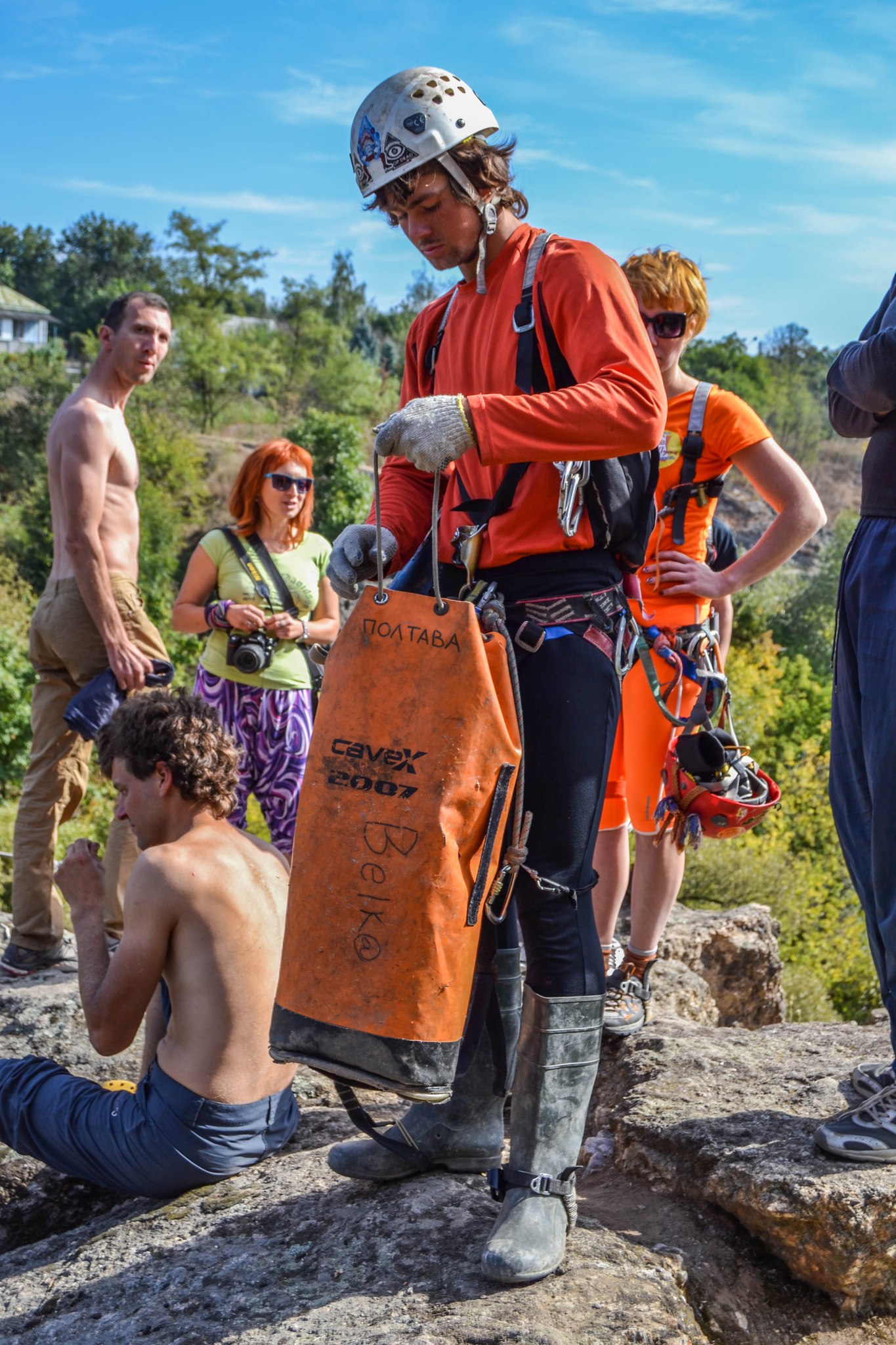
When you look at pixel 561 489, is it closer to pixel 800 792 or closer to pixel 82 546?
pixel 82 546

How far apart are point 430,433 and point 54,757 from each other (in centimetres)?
290

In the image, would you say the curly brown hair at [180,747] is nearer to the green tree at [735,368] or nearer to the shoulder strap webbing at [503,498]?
the shoulder strap webbing at [503,498]

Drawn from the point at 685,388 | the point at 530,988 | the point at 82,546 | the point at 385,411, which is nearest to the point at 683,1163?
the point at 530,988

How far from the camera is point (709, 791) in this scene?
10.2ft

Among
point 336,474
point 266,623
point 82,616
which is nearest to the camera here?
point 82,616

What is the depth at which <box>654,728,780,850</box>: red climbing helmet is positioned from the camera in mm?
3098

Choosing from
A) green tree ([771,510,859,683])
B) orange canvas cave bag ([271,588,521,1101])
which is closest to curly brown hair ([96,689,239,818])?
orange canvas cave bag ([271,588,521,1101])

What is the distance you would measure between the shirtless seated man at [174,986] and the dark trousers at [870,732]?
55.9 inches

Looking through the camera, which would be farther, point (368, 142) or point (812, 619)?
point (812, 619)

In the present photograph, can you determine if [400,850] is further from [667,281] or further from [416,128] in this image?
[667,281]

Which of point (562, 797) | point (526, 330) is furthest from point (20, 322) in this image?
point (562, 797)

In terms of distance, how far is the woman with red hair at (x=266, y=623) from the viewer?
4.43 meters

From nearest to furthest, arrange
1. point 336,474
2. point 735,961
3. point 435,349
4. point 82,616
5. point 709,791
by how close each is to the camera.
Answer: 1. point 435,349
2. point 709,791
3. point 82,616
4. point 735,961
5. point 336,474

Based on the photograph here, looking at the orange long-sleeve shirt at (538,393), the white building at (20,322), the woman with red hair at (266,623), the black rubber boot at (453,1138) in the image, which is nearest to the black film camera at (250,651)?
the woman with red hair at (266,623)
